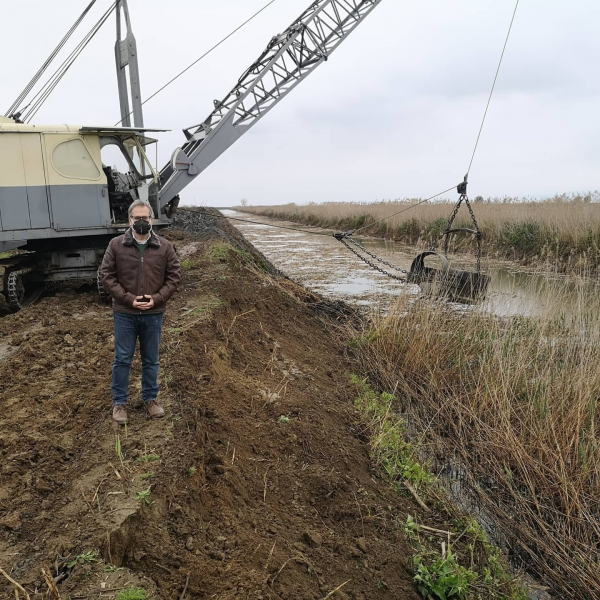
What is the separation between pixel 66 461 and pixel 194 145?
8989mm

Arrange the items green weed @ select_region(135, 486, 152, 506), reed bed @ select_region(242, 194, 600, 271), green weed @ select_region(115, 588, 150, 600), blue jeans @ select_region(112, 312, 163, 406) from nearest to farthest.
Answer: green weed @ select_region(115, 588, 150, 600)
green weed @ select_region(135, 486, 152, 506)
blue jeans @ select_region(112, 312, 163, 406)
reed bed @ select_region(242, 194, 600, 271)

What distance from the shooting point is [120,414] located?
149 inches

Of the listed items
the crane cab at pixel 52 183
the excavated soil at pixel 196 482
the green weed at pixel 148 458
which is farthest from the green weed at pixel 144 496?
the crane cab at pixel 52 183

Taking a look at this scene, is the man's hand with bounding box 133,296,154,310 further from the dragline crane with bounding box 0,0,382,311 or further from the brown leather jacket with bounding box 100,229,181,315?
the dragline crane with bounding box 0,0,382,311

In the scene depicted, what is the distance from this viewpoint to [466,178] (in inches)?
319

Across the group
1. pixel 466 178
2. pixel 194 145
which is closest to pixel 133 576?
pixel 466 178

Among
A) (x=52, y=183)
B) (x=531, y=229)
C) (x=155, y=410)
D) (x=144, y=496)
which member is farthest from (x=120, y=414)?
(x=531, y=229)

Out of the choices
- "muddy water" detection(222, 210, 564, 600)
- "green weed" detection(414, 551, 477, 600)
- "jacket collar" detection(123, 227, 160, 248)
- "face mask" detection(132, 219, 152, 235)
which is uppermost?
"face mask" detection(132, 219, 152, 235)

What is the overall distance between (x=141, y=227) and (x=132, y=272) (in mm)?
317

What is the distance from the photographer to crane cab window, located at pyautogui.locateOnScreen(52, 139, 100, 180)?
794 centimetres

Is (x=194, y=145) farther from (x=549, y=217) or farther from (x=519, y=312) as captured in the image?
(x=549, y=217)

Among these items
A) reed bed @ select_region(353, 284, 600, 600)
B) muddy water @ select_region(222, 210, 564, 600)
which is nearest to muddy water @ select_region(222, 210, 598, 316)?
muddy water @ select_region(222, 210, 564, 600)

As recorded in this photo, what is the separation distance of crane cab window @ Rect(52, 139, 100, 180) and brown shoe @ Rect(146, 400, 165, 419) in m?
5.47

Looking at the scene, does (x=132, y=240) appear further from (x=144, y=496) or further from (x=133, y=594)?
(x=133, y=594)
